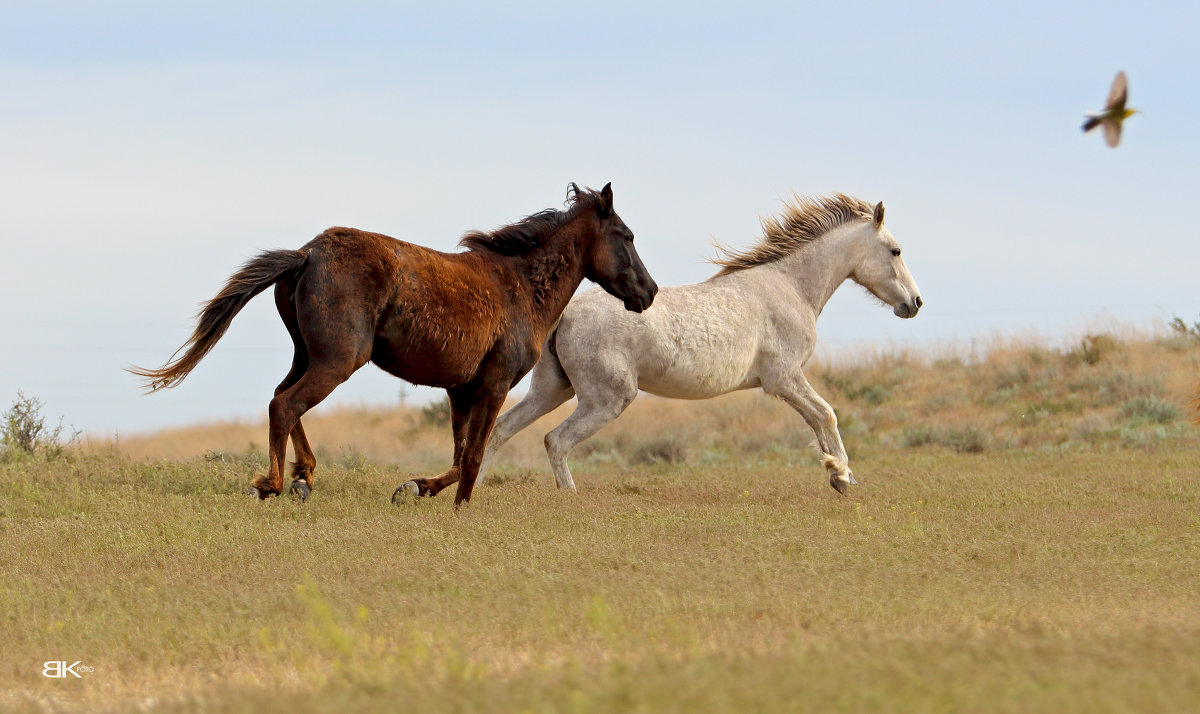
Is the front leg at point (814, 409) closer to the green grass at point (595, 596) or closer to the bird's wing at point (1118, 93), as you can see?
the green grass at point (595, 596)

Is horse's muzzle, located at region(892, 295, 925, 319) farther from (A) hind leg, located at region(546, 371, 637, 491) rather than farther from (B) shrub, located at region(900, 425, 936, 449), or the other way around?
(B) shrub, located at region(900, 425, 936, 449)

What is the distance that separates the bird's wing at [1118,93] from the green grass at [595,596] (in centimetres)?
322

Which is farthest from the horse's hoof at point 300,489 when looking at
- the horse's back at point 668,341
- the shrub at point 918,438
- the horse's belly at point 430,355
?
the shrub at point 918,438

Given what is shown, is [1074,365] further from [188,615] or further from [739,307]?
[188,615]

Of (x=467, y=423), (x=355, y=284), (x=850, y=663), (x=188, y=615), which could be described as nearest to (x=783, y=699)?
(x=850, y=663)

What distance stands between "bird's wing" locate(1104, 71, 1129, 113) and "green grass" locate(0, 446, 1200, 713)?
3.22 m

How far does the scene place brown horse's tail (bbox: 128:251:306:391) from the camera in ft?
29.3

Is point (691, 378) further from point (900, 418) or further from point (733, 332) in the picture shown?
point (900, 418)

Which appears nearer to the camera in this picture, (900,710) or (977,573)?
(900,710)

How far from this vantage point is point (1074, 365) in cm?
2434

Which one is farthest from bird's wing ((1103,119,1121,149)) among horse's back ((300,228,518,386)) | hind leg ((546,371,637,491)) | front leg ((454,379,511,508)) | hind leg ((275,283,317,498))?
hind leg ((275,283,317,498))

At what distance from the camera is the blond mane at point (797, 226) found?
41.3 feet

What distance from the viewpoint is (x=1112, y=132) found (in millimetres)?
9242

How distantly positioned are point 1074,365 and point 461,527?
1873 cm
